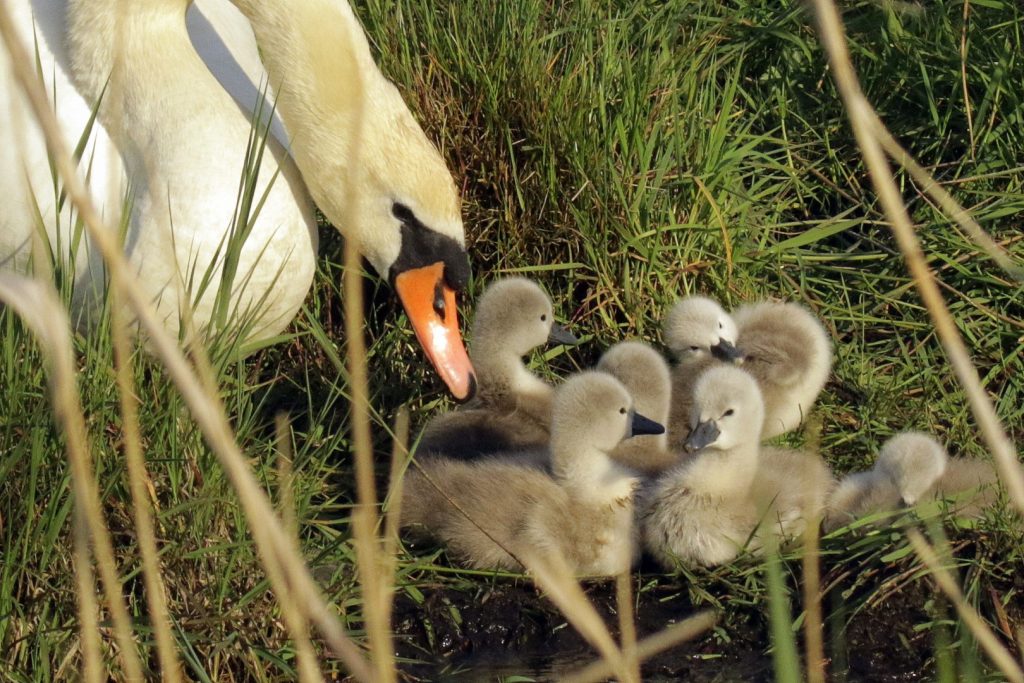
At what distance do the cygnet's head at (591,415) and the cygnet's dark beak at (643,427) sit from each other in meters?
0.02

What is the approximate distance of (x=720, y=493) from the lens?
11.3 ft

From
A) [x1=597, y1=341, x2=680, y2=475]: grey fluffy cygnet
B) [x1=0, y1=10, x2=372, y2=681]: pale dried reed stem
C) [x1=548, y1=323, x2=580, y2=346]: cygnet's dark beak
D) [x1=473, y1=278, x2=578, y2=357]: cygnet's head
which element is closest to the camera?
[x1=0, y1=10, x2=372, y2=681]: pale dried reed stem

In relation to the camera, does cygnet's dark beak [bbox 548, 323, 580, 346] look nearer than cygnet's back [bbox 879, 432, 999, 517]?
No

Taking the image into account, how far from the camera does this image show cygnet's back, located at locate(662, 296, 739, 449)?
3949 millimetres

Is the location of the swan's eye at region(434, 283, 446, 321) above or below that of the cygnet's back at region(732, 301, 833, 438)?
above

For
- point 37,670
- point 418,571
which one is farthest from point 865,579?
point 37,670

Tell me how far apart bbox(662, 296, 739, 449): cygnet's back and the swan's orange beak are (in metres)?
0.62

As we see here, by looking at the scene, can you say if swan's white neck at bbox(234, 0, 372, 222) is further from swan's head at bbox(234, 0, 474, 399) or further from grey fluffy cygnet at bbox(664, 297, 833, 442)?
grey fluffy cygnet at bbox(664, 297, 833, 442)

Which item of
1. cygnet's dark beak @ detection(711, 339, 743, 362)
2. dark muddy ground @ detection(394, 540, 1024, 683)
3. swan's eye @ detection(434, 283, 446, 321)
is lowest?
dark muddy ground @ detection(394, 540, 1024, 683)

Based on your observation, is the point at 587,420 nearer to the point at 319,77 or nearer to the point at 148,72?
the point at 319,77

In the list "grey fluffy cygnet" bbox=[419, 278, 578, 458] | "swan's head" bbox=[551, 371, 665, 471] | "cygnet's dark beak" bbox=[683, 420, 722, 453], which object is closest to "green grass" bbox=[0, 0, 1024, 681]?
"grey fluffy cygnet" bbox=[419, 278, 578, 458]

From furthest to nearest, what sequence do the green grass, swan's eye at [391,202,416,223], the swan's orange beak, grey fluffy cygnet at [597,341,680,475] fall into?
the green grass < grey fluffy cygnet at [597,341,680,475] < the swan's orange beak < swan's eye at [391,202,416,223]

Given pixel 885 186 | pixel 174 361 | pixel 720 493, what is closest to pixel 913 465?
pixel 720 493

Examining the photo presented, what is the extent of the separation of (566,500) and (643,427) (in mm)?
257
